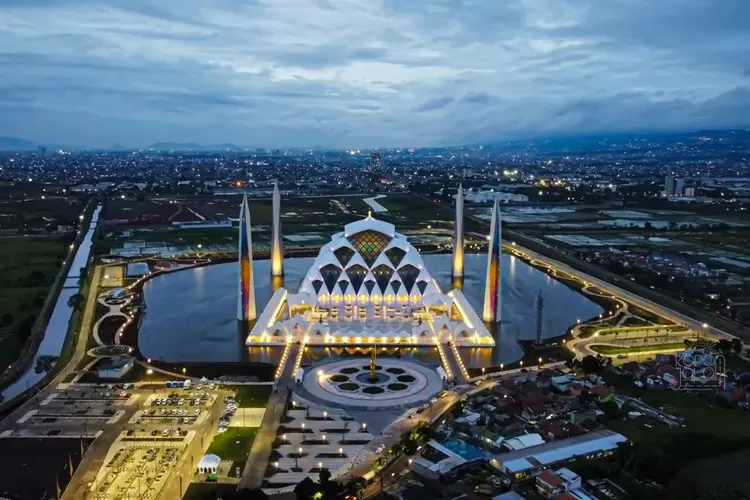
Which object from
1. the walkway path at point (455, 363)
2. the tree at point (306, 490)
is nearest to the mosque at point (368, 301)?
the walkway path at point (455, 363)

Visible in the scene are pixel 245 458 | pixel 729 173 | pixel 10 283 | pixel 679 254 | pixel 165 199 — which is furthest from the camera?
pixel 729 173

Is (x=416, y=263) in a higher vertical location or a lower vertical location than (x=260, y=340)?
higher

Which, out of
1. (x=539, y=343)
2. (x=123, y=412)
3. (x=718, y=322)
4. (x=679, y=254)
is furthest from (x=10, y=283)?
(x=679, y=254)

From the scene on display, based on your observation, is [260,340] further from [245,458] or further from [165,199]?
[165,199]

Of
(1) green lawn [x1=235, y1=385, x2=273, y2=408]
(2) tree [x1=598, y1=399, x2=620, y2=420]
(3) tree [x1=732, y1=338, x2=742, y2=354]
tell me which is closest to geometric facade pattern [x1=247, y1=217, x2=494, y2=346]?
(1) green lawn [x1=235, y1=385, x2=273, y2=408]

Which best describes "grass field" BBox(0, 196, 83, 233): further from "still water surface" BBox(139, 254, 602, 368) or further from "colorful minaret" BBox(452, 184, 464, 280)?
"colorful minaret" BBox(452, 184, 464, 280)
